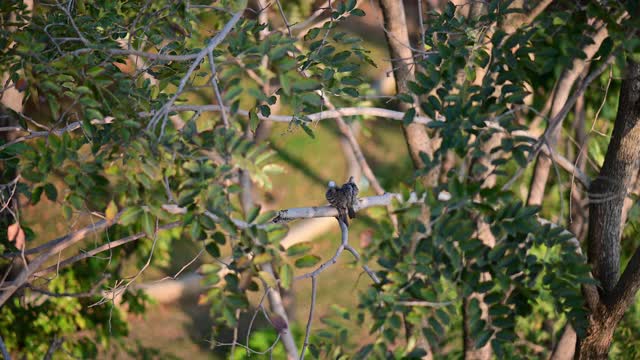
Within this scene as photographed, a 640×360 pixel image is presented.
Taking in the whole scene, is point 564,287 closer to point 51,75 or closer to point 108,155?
point 108,155

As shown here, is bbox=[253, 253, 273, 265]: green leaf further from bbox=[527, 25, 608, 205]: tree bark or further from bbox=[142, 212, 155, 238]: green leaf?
bbox=[527, 25, 608, 205]: tree bark

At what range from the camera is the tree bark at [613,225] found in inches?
135

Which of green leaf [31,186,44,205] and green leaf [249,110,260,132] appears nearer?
green leaf [31,186,44,205]

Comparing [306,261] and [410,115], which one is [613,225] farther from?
[306,261]

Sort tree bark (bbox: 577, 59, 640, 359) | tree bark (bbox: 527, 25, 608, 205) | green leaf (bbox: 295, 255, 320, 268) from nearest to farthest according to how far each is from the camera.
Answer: green leaf (bbox: 295, 255, 320, 268) < tree bark (bbox: 577, 59, 640, 359) < tree bark (bbox: 527, 25, 608, 205)

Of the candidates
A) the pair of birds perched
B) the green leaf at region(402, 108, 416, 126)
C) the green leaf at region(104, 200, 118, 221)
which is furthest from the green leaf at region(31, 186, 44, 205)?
the pair of birds perched

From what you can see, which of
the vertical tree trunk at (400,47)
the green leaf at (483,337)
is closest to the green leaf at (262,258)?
the green leaf at (483,337)

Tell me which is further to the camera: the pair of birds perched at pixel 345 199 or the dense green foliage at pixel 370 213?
the pair of birds perched at pixel 345 199

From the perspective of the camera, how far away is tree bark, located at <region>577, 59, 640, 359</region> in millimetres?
3438

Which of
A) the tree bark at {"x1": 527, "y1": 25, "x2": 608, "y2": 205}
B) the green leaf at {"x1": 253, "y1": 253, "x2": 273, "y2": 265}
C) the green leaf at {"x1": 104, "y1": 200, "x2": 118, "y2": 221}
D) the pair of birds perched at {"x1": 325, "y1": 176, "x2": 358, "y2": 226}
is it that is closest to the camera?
the green leaf at {"x1": 253, "y1": 253, "x2": 273, "y2": 265}

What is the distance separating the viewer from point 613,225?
3.71 meters

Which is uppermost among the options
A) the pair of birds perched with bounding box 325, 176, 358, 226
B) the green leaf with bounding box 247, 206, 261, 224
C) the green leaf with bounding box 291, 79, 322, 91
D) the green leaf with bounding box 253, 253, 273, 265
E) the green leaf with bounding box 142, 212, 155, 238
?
the green leaf with bounding box 291, 79, 322, 91

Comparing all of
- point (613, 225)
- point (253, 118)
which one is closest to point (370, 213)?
point (253, 118)

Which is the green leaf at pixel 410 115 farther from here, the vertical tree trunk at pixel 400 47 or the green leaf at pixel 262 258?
the vertical tree trunk at pixel 400 47
